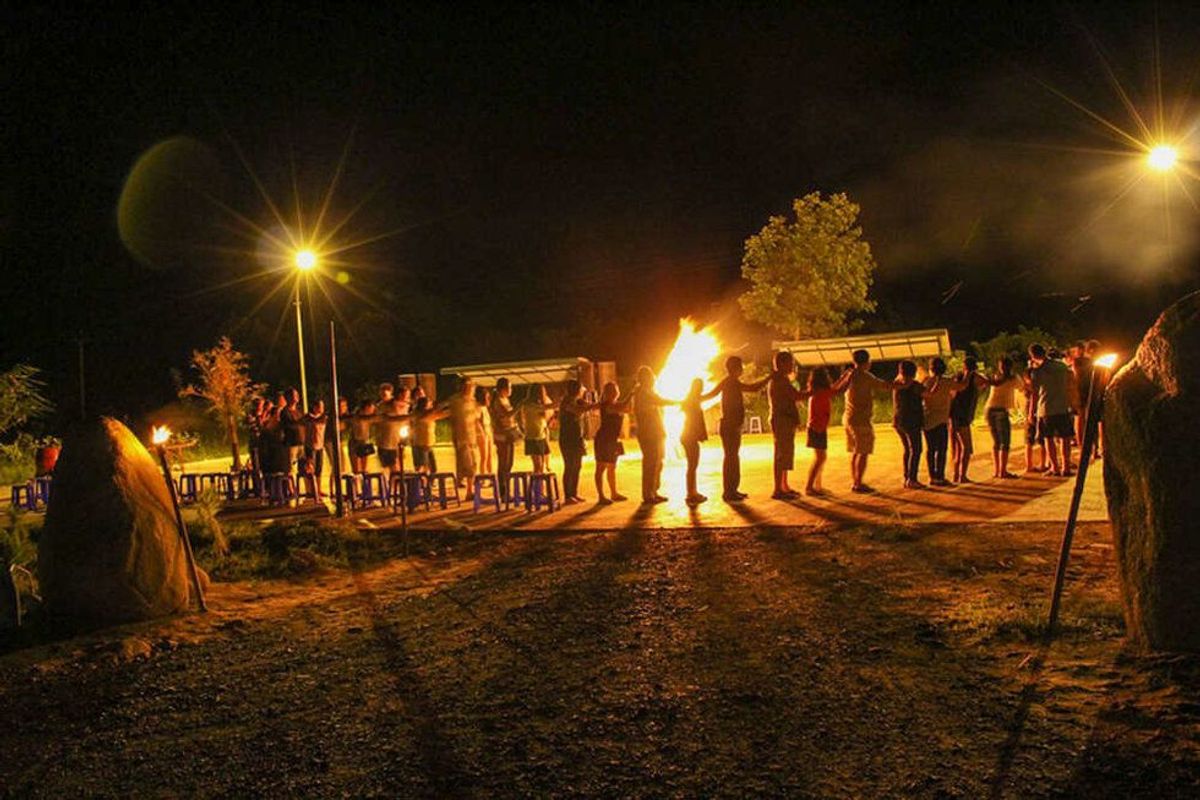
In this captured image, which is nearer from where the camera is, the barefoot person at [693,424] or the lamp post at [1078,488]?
the lamp post at [1078,488]

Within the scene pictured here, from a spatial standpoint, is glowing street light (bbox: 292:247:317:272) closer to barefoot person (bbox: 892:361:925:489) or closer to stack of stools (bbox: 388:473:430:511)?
stack of stools (bbox: 388:473:430:511)

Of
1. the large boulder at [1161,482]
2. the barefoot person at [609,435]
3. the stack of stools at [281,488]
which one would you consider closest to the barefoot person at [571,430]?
the barefoot person at [609,435]

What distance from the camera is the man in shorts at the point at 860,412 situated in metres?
11.9

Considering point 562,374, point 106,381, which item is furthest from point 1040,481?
point 106,381

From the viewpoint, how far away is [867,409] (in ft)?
39.5

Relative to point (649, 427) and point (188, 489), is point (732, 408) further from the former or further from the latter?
point (188, 489)

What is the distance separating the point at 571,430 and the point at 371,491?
3.54m

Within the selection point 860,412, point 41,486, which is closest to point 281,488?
point 41,486

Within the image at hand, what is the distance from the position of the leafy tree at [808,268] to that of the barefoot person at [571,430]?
2225cm

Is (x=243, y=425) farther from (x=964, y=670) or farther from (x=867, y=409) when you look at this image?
(x=964, y=670)

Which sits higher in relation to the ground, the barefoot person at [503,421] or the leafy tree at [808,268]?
the leafy tree at [808,268]

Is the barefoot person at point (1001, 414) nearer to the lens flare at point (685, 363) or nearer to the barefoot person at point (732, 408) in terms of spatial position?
the barefoot person at point (732, 408)

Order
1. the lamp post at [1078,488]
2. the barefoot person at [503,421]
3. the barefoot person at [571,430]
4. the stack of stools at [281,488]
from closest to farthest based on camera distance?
the lamp post at [1078,488]
the barefoot person at [571,430]
the barefoot person at [503,421]
the stack of stools at [281,488]

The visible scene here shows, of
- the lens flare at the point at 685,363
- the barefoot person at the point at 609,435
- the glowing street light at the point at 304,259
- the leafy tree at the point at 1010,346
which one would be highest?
the glowing street light at the point at 304,259
